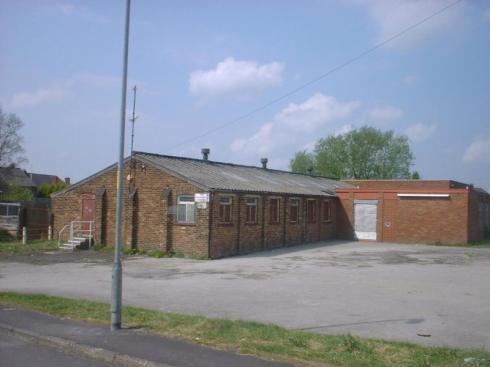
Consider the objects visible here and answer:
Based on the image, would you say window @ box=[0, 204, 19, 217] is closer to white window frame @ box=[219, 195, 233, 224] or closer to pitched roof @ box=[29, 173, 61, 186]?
white window frame @ box=[219, 195, 233, 224]

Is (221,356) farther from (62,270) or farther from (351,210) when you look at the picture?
(351,210)

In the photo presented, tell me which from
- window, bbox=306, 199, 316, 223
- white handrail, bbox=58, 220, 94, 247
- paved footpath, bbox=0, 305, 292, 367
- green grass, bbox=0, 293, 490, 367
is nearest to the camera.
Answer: green grass, bbox=0, 293, 490, 367

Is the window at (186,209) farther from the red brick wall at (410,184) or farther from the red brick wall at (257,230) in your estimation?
the red brick wall at (410,184)

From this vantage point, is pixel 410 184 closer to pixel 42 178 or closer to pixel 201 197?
pixel 201 197

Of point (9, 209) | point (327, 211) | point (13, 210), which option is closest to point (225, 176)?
point (327, 211)

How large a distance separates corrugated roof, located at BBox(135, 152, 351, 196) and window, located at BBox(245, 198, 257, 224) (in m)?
0.56

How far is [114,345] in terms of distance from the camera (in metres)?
8.30

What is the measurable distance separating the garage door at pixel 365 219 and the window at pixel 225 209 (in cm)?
1433

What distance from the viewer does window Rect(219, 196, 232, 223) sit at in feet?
80.3

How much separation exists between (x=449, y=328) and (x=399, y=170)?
6299cm

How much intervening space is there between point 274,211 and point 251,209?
8.40ft

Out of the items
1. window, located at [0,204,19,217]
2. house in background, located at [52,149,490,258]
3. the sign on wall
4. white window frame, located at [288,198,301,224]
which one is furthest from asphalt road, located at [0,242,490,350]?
window, located at [0,204,19,217]

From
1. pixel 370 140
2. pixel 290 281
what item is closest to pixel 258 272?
pixel 290 281

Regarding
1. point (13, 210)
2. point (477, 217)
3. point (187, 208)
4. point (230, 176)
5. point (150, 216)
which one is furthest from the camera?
point (477, 217)
